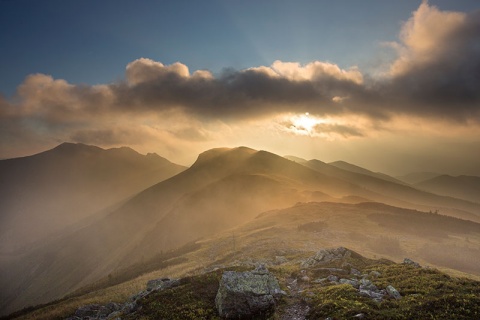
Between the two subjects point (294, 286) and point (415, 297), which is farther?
point (294, 286)

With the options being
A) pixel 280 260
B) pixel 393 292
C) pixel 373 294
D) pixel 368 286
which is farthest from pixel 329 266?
pixel 280 260

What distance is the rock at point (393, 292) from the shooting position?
21.4 metres

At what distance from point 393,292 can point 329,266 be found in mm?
13115

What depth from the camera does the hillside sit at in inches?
804

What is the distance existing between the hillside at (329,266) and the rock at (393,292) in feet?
2.20

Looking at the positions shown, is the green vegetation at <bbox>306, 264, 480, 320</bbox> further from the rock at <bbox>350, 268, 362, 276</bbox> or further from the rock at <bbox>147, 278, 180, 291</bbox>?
the rock at <bbox>147, 278, 180, 291</bbox>

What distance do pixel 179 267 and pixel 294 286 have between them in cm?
3772

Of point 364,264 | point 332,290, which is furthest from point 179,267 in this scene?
point 332,290

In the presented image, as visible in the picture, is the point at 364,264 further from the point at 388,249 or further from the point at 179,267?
the point at 179,267

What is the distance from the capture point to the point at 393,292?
72.3 ft

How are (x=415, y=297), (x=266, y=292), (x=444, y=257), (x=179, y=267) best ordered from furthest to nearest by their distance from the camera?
(x=179, y=267) → (x=444, y=257) → (x=266, y=292) → (x=415, y=297)

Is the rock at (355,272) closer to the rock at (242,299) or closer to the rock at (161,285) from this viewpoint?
the rock at (242,299)

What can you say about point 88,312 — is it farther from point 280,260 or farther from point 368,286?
point 368,286

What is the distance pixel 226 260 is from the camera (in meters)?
59.3
